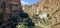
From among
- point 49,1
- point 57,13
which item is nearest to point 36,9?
point 49,1

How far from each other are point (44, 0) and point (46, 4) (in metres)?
0.38

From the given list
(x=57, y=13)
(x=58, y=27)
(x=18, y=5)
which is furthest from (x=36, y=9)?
(x=58, y=27)

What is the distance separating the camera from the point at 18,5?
10.3 metres

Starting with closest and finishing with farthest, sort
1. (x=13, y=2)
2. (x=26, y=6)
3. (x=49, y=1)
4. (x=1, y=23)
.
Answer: (x=1, y=23) < (x=13, y=2) < (x=49, y=1) < (x=26, y=6)

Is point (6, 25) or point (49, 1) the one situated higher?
point (49, 1)

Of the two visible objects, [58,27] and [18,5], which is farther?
[18,5]

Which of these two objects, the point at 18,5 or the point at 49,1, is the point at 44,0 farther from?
the point at 18,5

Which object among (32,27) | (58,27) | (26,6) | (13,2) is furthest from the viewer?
(26,6)

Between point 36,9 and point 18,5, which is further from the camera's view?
point 36,9

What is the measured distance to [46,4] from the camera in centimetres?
1172

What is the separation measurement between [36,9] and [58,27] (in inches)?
253

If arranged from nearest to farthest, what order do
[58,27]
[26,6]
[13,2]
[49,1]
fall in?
[58,27] < [13,2] < [49,1] < [26,6]

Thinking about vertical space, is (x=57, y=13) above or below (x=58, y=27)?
above

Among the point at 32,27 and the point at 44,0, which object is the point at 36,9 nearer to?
the point at 44,0
